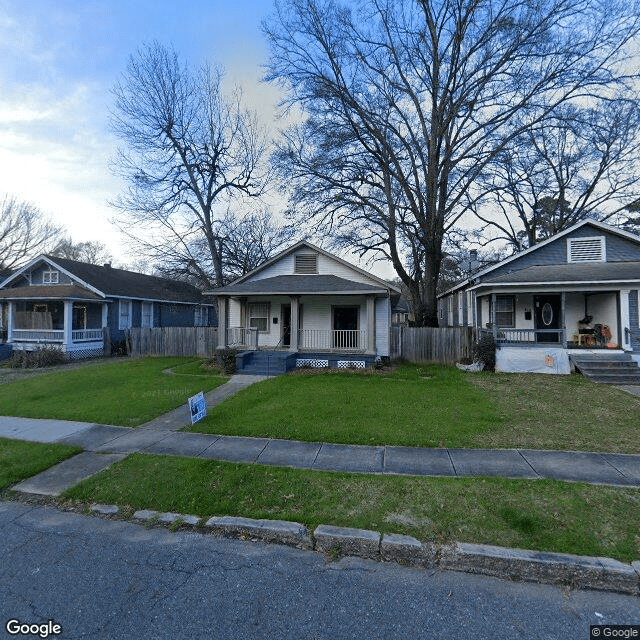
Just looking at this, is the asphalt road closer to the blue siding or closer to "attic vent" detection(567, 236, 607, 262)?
the blue siding

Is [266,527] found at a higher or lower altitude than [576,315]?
lower

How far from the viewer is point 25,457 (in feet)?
19.3

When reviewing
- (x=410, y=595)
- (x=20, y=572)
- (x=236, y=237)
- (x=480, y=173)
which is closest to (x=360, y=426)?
(x=410, y=595)

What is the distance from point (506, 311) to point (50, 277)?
25160 mm

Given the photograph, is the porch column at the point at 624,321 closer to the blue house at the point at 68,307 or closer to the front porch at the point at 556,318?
the front porch at the point at 556,318

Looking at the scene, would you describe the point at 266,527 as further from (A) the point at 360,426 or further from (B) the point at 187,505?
(A) the point at 360,426

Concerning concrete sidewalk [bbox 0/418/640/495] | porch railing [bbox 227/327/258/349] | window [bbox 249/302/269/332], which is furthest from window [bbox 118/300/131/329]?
concrete sidewalk [bbox 0/418/640/495]

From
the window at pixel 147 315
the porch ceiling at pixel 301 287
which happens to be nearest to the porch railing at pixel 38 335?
the window at pixel 147 315

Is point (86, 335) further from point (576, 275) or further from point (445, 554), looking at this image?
point (576, 275)

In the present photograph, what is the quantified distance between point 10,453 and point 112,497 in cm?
291

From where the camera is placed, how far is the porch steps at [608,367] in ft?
41.2

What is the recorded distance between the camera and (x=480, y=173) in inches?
820

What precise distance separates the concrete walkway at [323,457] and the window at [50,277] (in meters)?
17.7

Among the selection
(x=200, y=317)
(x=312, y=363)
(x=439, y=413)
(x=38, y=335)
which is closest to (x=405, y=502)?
(x=439, y=413)
